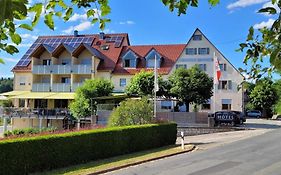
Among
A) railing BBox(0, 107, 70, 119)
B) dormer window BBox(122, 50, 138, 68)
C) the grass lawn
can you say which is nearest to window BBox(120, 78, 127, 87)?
dormer window BBox(122, 50, 138, 68)

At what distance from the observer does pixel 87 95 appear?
1738 inches

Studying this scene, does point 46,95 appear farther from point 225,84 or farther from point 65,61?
point 225,84

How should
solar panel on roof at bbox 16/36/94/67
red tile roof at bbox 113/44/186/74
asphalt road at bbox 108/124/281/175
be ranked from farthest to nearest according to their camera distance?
solar panel on roof at bbox 16/36/94/67
red tile roof at bbox 113/44/186/74
asphalt road at bbox 108/124/281/175

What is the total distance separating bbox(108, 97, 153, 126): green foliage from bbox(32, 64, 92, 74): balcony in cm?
2969

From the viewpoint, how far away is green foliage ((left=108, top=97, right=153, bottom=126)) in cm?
2545

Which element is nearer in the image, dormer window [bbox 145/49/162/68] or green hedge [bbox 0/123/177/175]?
green hedge [bbox 0/123/177/175]

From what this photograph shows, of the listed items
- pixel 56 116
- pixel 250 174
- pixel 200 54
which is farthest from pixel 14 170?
pixel 200 54

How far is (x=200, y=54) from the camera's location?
53.8m

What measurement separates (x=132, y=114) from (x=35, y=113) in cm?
2354

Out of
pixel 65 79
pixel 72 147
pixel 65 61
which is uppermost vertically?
pixel 65 61

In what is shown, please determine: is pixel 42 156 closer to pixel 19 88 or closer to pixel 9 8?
pixel 9 8

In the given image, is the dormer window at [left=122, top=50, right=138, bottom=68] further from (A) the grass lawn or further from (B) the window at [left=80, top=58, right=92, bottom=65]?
(A) the grass lawn

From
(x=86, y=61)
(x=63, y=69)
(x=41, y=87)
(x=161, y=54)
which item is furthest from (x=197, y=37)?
(x=41, y=87)

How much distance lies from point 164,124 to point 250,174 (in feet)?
38.4
